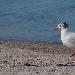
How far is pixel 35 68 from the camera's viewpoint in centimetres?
1254

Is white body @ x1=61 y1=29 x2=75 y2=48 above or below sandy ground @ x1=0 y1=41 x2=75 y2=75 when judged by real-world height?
above

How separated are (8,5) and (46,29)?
282 inches

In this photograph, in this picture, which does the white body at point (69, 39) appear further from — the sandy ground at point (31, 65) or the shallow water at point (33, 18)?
the shallow water at point (33, 18)

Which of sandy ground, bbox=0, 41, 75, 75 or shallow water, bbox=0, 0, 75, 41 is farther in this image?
shallow water, bbox=0, 0, 75, 41

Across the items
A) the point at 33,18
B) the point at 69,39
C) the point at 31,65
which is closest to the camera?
the point at 31,65

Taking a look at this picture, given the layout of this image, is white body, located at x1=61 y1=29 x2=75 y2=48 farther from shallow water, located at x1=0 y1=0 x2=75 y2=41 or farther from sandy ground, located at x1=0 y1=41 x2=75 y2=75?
shallow water, located at x1=0 y1=0 x2=75 y2=41

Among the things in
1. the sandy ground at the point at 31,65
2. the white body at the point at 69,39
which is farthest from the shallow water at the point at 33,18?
the sandy ground at the point at 31,65

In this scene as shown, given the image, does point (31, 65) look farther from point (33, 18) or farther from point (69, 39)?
point (33, 18)

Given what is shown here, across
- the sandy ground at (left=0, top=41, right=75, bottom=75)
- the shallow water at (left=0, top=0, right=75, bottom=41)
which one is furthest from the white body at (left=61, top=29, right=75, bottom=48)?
the shallow water at (left=0, top=0, right=75, bottom=41)

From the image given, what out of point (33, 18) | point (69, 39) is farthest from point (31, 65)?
point (33, 18)

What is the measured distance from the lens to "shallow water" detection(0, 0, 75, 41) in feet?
73.9

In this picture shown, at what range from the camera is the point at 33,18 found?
2619 centimetres

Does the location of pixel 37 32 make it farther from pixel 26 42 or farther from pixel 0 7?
pixel 0 7

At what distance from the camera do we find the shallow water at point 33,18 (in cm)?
2252
